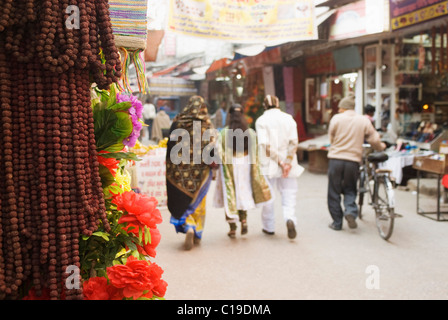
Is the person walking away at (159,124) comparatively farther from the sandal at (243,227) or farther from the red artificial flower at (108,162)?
the red artificial flower at (108,162)

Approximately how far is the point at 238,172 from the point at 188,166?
0.76 meters

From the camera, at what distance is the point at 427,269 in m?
4.77

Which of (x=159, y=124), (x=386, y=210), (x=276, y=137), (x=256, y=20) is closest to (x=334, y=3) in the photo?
(x=256, y=20)

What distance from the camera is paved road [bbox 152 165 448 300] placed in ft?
13.9

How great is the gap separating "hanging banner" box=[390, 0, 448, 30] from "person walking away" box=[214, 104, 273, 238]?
398 centimetres

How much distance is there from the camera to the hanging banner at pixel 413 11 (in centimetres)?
764

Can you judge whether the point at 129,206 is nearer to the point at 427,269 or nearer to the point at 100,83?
the point at 100,83

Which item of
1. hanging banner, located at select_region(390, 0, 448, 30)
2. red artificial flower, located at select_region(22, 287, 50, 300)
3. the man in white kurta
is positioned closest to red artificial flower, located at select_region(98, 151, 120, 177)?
red artificial flower, located at select_region(22, 287, 50, 300)

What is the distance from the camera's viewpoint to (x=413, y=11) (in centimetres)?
812

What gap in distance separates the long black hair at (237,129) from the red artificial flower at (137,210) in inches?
166

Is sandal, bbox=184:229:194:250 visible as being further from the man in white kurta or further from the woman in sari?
the man in white kurta

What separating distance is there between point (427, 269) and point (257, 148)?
8.48 ft

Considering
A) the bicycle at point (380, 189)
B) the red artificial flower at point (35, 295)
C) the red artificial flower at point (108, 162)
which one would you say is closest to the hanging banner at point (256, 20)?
the bicycle at point (380, 189)

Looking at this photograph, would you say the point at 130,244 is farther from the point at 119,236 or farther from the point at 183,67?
the point at 183,67
